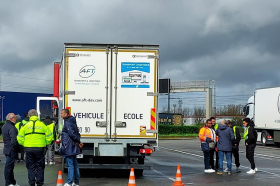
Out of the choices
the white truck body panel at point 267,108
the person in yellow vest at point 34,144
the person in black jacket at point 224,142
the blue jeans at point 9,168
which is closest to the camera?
the person in yellow vest at point 34,144

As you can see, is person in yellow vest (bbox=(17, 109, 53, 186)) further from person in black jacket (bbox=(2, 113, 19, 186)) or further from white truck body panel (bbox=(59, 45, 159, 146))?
white truck body panel (bbox=(59, 45, 159, 146))

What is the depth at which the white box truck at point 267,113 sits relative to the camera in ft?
93.5

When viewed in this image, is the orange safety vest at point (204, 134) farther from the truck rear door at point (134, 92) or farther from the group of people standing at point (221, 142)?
the truck rear door at point (134, 92)

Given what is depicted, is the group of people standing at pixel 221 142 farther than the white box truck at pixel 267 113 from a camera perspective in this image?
No

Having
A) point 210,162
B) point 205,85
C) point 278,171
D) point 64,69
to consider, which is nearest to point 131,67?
point 64,69

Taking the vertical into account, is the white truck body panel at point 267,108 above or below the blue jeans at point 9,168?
above

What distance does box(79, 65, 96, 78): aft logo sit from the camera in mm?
11883

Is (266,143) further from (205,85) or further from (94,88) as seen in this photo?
(205,85)

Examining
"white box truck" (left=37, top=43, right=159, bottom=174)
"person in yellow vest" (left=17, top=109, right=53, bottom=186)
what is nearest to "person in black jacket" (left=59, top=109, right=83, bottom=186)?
"person in yellow vest" (left=17, top=109, right=53, bottom=186)

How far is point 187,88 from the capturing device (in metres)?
58.8

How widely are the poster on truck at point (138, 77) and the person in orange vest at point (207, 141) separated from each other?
3132 mm

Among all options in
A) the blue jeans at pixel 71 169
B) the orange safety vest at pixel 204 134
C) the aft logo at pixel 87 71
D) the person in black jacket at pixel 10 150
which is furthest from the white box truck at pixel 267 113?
the person in black jacket at pixel 10 150

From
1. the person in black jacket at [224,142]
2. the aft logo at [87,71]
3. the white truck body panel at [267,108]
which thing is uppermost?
the aft logo at [87,71]

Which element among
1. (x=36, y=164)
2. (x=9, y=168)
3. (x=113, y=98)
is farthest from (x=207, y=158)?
(x=9, y=168)
